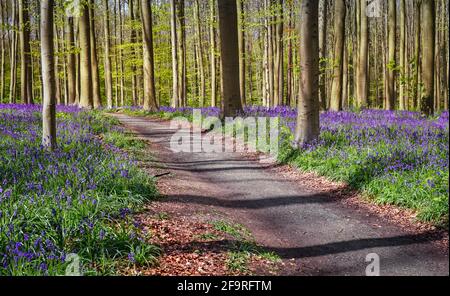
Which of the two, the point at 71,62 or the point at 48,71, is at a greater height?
the point at 71,62

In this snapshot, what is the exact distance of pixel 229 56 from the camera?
15297mm

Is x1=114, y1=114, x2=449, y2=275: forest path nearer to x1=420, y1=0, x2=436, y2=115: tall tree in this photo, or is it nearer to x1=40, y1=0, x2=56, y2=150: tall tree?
x1=40, y1=0, x2=56, y2=150: tall tree

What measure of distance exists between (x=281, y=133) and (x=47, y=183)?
7412 millimetres

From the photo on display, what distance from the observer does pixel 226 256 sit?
4.76 meters

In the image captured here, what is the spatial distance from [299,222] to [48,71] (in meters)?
6.02

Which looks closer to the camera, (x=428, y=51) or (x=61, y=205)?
(x=61, y=205)

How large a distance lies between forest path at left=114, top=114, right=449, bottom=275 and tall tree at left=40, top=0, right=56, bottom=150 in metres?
2.60

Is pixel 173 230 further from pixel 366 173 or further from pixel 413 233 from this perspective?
pixel 366 173

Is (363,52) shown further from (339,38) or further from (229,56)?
(229,56)

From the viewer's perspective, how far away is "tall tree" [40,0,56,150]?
26.6ft

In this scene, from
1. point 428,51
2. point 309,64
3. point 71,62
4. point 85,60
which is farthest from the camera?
point 71,62

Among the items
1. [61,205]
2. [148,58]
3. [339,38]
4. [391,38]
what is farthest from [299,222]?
[391,38]

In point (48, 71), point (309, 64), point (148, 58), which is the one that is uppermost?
point (148, 58)

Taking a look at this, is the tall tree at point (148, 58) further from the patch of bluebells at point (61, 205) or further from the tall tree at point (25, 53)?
the patch of bluebells at point (61, 205)
